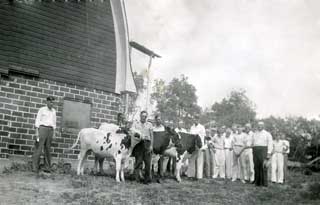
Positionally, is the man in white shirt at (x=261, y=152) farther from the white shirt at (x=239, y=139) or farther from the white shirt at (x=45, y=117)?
the white shirt at (x=45, y=117)

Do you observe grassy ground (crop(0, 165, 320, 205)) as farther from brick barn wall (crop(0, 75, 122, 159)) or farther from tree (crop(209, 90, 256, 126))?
tree (crop(209, 90, 256, 126))

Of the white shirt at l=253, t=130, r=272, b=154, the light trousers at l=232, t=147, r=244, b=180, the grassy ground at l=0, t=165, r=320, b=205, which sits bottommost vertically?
the grassy ground at l=0, t=165, r=320, b=205

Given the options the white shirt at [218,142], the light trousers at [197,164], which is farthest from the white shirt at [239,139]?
the light trousers at [197,164]

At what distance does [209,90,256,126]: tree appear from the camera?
6525 cm

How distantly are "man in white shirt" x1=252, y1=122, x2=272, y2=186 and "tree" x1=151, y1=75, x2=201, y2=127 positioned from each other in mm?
47563

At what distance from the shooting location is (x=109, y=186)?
9.16 meters

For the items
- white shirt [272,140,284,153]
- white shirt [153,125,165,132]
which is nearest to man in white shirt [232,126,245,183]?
white shirt [272,140,284,153]

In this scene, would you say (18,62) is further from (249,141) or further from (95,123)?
(249,141)

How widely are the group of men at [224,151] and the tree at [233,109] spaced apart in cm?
5031

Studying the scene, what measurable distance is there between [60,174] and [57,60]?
3.96 m

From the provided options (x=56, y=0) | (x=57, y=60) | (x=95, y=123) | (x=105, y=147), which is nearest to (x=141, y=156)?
(x=105, y=147)

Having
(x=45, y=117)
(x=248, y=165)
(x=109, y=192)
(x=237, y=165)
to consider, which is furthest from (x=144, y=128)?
(x=237, y=165)

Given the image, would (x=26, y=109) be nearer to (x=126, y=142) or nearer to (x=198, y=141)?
(x=126, y=142)

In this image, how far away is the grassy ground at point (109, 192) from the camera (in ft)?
24.1
